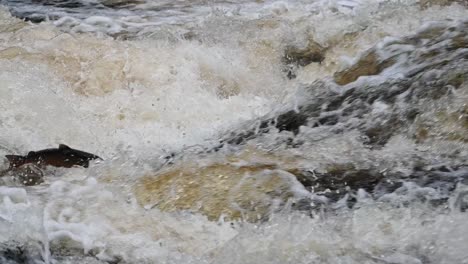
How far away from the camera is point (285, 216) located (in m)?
2.88

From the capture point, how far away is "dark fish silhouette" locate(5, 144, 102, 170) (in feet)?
11.7

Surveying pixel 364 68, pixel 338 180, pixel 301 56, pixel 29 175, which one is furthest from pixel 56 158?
pixel 301 56

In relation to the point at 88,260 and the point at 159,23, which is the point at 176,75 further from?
the point at 88,260

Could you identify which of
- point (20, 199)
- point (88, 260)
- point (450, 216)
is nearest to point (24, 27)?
point (20, 199)

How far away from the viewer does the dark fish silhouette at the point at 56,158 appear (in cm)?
358

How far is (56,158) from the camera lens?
364 centimetres

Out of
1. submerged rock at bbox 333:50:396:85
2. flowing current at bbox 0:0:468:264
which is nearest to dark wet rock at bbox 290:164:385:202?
flowing current at bbox 0:0:468:264

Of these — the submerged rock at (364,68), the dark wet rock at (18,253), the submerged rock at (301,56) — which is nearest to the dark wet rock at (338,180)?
the submerged rock at (364,68)

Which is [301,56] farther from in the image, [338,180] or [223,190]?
[223,190]

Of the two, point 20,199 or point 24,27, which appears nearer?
point 20,199

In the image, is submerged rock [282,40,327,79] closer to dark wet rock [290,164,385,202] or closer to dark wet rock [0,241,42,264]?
dark wet rock [290,164,385,202]

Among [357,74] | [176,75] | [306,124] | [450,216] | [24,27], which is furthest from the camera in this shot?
[24,27]

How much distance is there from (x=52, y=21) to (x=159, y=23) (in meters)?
0.88

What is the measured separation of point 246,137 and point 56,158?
942mm
